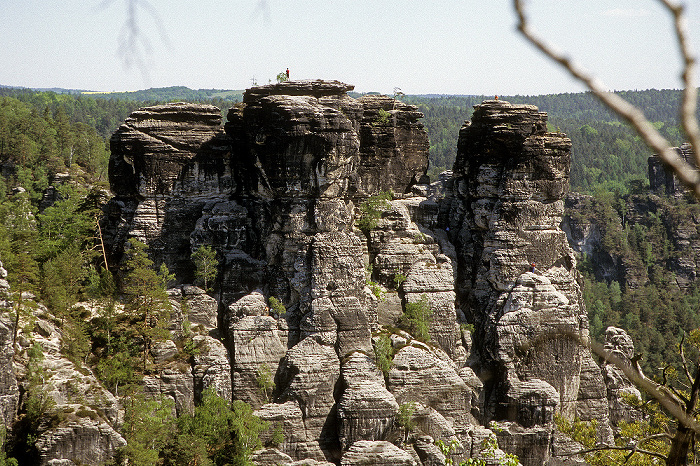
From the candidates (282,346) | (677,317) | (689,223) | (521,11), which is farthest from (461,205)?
(689,223)

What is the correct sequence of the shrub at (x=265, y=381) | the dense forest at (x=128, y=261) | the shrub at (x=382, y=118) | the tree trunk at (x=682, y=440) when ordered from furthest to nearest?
the shrub at (x=382, y=118)
the shrub at (x=265, y=381)
the dense forest at (x=128, y=261)
the tree trunk at (x=682, y=440)

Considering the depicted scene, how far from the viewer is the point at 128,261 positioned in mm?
37250

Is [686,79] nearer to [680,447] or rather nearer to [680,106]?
[680,106]

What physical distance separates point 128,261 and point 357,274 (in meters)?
11.9

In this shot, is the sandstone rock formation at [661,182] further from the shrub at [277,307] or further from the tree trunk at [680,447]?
the tree trunk at [680,447]

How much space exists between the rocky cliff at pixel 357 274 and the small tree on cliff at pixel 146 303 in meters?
0.99

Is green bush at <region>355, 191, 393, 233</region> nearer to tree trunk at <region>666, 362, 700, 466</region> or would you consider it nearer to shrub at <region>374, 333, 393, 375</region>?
shrub at <region>374, 333, 393, 375</region>

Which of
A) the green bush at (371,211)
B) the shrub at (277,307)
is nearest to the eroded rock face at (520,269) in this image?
the green bush at (371,211)

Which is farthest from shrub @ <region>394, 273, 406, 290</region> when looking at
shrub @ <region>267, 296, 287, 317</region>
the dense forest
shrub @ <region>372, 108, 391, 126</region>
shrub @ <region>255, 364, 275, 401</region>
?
the dense forest

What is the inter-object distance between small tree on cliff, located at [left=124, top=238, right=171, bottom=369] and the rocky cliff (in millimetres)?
989

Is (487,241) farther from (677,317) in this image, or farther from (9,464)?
(677,317)

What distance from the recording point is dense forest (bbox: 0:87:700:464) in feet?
113

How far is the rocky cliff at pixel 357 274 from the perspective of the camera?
36.7m

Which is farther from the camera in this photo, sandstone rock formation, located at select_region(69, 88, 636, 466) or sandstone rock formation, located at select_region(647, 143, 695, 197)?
sandstone rock formation, located at select_region(647, 143, 695, 197)
